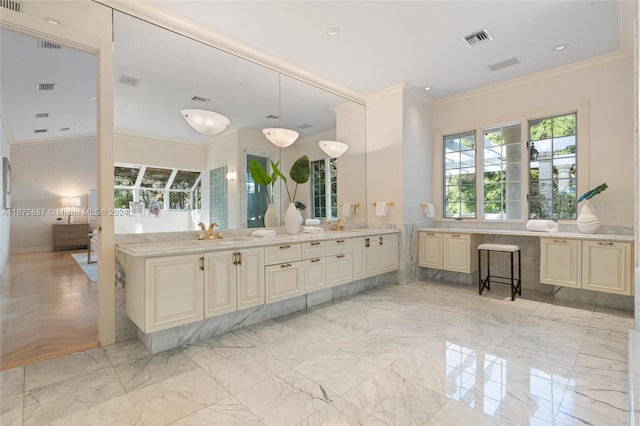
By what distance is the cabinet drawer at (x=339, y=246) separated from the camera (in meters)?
3.68

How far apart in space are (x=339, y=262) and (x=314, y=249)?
18.8 inches

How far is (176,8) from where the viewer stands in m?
2.78

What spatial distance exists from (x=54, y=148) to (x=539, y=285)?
11.6 meters

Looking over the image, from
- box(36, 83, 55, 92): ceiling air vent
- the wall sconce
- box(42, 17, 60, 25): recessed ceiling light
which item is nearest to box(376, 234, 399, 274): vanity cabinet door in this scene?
box(42, 17, 60, 25): recessed ceiling light

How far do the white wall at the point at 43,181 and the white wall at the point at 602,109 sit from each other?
967cm

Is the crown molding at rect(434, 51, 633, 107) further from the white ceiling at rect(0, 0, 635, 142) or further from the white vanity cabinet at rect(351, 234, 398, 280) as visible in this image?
the white vanity cabinet at rect(351, 234, 398, 280)

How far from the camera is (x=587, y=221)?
3.65 m

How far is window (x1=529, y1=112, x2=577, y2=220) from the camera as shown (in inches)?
159

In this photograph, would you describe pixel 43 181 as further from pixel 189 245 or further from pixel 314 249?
pixel 314 249

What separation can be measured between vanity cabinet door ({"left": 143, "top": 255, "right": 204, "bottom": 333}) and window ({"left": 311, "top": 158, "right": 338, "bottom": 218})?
2.24 m

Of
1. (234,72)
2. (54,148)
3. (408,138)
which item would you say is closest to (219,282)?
(234,72)

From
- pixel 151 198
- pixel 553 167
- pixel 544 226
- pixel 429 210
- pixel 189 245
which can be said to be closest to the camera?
pixel 189 245

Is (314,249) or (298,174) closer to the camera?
(314,249)

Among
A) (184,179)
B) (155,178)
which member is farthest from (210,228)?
(155,178)
